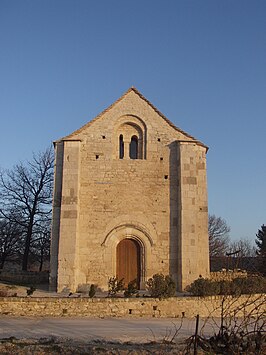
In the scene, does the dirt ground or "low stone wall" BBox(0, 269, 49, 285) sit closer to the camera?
the dirt ground

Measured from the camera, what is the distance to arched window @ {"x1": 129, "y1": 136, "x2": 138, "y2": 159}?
21172 millimetres

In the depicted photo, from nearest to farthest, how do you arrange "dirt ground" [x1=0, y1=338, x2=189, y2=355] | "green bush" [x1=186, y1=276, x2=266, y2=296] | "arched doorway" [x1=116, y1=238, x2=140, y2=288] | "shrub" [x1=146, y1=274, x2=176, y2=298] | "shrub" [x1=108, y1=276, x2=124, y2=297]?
"dirt ground" [x1=0, y1=338, x2=189, y2=355] < "shrub" [x1=146, y1=274, x2=176, y2=298] < "green bush" [x1=186, y1=276, x2=266, y2=296] < "shrub" [x1=108, y1=276, x2=124, y2=297] < "arched doorway" [x1=116, y1=238, x2=140, y2=288]

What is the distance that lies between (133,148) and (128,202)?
10.6ft

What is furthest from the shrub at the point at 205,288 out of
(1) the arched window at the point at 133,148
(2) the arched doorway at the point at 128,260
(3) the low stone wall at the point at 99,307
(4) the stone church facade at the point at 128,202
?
(1) the arched window at the point at 133,148

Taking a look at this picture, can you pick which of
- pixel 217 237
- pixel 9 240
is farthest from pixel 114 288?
pixel 217 237

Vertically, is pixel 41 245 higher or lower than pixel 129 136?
lower

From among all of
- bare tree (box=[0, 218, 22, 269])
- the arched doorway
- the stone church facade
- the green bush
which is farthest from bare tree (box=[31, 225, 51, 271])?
the green bush

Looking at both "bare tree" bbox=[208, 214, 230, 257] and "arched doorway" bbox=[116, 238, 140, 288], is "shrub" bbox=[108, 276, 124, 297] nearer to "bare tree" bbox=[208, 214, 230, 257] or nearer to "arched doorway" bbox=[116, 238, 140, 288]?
"arched doorway" bbox=[116, 238, 140, 288]

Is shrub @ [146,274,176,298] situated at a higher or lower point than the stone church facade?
lower

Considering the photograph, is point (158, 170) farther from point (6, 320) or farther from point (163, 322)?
point (6, 320)

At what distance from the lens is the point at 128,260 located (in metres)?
19.5

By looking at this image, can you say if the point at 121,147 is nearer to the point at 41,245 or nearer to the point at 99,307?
the point at 99,307

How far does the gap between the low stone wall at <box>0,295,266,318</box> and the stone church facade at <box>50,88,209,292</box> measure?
3.33 metres

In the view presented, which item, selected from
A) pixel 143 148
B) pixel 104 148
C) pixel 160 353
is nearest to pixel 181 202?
pixel 143 148
